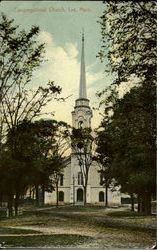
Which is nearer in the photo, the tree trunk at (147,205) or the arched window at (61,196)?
the tree trunk at (147,205)

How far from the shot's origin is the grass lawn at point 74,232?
7023 mm

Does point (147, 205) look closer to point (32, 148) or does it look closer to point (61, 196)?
point (32, 148)

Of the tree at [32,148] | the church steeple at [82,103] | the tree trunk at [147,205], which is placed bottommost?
the tree trunk at [147,205]

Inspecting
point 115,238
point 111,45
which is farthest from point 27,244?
point 111,45

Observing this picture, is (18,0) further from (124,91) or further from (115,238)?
(115,238)

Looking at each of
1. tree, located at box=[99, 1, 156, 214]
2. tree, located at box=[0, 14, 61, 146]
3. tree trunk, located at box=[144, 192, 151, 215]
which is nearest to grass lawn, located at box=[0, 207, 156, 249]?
tree, located at box=[99, 1, 156, 214]

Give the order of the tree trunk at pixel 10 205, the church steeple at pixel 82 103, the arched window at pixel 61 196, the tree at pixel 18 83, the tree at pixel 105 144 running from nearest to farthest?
the church steeple at pixel 82 103
the tree at pixel 18 83
the tree trunk at pixel 10 205
the tree at pixel 105 144
the arched window at pixel 61 196

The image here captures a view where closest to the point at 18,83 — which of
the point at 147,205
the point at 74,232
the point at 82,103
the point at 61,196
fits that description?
the point at 82,103

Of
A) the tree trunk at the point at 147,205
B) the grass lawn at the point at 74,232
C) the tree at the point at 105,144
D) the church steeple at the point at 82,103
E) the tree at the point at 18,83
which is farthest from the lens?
the tree trunk at the point at 147,205

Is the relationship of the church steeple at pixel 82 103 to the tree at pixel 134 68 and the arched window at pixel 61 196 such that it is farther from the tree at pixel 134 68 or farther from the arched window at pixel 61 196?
the arched window at pixel 61 196

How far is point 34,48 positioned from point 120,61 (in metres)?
1.72

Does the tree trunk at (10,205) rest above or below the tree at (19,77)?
below

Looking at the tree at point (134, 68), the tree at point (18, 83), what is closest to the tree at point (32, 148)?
the tree at point (18, 83)

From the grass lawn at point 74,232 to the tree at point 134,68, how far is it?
1059mm
